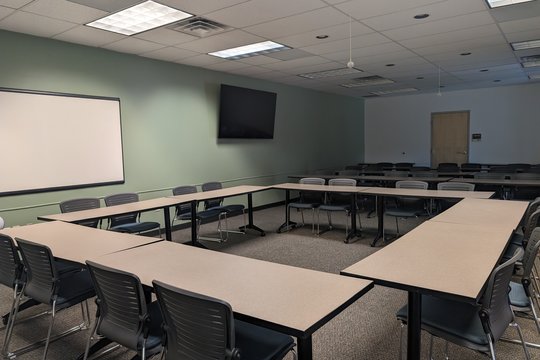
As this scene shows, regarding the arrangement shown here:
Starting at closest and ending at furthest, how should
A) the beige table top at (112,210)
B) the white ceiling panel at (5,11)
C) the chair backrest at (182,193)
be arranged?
1. the white ceiling panel at (5,11)
2. the beige table top at (112,210)
3. the chair backrest at (182,193)

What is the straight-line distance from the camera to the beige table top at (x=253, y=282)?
157cm

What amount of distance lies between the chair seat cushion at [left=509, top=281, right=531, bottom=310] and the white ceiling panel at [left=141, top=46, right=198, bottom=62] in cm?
490

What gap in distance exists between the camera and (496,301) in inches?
74.2

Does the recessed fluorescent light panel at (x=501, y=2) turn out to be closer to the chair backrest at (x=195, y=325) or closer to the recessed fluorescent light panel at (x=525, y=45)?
the recessed fluorescent light panel at (x=525, y=45)

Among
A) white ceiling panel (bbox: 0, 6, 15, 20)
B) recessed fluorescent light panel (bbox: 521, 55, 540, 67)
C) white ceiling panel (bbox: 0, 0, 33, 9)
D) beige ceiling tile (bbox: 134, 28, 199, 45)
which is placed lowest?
white ceiling panel (bbox: 0, 0, 33, 9)

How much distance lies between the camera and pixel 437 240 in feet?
8.62

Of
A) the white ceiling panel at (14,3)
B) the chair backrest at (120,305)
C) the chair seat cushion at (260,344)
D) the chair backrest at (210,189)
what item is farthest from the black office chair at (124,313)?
the chair backrest at (210,189)

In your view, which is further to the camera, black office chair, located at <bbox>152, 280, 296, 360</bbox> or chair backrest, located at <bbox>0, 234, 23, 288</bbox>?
chair backrest, located at <bbox>0, 234, 23, 288</bbox>

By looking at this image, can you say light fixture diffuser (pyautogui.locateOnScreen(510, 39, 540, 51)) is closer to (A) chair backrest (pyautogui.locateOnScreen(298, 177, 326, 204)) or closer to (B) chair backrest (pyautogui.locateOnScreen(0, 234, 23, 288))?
(A) chair backrest (pyautogui.locateOnScreen(298, 177, 326, 204))

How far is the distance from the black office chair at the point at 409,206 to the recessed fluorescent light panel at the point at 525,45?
2.49 metres

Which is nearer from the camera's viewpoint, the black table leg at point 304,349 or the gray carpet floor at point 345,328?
the black table leg at point 304,349

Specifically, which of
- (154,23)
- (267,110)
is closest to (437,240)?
(154,23)

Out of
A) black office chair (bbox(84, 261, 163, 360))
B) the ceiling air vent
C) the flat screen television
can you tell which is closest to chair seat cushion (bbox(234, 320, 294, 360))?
black office chair (bbox(84, 261, 163, 360))

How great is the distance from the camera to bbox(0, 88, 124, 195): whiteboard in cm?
436
